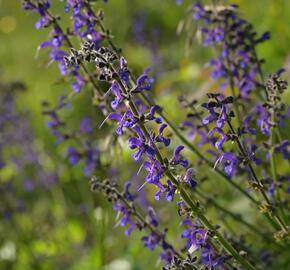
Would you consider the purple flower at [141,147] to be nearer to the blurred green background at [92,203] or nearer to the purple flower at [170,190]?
the purple flower at [170,190]

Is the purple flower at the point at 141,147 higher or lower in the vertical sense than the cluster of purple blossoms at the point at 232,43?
lower

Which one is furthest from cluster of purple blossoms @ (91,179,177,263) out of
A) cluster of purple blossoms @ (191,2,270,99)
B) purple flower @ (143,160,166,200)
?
cluster of purple blossoms @ (191,2,270,99)

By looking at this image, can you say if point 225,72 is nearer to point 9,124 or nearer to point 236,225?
point 236,225

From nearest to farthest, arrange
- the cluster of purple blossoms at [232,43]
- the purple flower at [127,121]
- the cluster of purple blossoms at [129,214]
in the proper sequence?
1. the purple flower at [127,121]
2. the cluster of purple blossoms at [129,214]
3. the cluster of purple blossoms at [232,43]

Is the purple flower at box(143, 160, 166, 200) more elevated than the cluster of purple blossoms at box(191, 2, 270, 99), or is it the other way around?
the cluster of purple blossoms at box(191, 2, 270, 99)

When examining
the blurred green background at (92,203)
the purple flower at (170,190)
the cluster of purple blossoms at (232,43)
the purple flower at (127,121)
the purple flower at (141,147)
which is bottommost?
the purple flower at (170,190)

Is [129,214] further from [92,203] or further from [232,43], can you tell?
[92,203]

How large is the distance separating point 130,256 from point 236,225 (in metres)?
1.03

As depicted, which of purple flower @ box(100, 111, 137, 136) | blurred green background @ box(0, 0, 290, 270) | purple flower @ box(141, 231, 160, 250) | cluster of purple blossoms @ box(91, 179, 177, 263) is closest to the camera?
purple flower @ box(100, 111, 137, 136)

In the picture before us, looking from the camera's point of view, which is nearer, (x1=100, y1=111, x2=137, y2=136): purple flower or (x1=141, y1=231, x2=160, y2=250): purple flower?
(x1=100, y1=111, x2=137, y2=136): purple flower

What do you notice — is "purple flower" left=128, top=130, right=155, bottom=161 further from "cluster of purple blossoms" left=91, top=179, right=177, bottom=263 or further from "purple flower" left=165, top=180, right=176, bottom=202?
"cluster of purple blossoms" left=91, top=179, right=177, bottom=263

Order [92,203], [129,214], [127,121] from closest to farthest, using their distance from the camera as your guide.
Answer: [127,121] → [129,214] → [92,203]

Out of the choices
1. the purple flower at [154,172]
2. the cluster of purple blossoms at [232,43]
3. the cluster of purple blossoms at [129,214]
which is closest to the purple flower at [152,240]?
the cluster of purple blossoms at [129,214]

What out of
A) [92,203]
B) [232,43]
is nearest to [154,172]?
[232,43]
